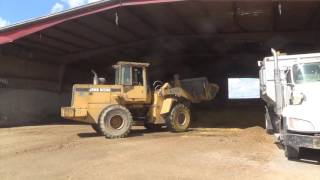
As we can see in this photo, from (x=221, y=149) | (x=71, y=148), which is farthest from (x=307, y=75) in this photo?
(x=71, y=148)

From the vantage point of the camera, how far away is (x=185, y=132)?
18594 millimetres

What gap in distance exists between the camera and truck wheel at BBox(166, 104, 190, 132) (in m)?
18.4

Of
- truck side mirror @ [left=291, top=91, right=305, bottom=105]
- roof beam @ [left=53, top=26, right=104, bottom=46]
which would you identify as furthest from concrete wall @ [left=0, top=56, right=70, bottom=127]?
truck side mirror @ [left=291, top=91, right=305, bottom=105]

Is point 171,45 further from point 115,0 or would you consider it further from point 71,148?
point 71,148

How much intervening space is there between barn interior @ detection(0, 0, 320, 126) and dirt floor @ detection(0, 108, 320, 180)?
607 centimetres

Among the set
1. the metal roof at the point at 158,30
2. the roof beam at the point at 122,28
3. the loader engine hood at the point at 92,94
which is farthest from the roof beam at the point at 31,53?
the loader engine hood at the point at 92,94

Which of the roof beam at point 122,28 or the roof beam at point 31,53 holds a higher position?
the roof beam at point 122,28

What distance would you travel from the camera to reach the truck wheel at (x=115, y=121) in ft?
53.9

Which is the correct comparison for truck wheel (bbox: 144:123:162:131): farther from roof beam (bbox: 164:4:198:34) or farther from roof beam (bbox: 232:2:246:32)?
roof beam (bbox: 232:2:246:32)

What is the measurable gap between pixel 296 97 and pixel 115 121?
779 cm

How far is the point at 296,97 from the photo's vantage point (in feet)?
35.6

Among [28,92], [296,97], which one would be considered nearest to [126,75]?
[296,97]

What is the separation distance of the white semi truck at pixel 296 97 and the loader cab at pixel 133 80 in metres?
5.24

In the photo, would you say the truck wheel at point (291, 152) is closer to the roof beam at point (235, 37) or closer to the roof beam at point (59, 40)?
the roof beam at point (235, 37)
